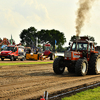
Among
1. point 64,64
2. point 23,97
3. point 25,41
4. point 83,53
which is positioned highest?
point 25,41

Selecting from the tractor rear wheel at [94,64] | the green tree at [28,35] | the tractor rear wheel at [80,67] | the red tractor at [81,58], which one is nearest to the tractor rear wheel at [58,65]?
the red tractor at [81,58]

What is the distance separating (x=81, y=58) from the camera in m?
11.2

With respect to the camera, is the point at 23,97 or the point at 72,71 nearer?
the point at 23,97

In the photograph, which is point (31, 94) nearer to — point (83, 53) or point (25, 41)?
point (83, 53)

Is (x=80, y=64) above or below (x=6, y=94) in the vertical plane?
above

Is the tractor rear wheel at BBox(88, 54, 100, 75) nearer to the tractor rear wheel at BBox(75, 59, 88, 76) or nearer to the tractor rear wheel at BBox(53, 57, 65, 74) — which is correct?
the tractor rear wheel at BBox(75, 59, 88, 76)

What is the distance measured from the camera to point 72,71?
12078mm

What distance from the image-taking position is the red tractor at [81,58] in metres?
10.7

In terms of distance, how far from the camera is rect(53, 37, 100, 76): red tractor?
10703 millimetres

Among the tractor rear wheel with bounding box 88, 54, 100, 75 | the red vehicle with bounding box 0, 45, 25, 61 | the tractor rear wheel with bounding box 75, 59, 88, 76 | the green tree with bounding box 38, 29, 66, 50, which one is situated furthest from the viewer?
the green tree with bounding box 38, 29, 66, 50

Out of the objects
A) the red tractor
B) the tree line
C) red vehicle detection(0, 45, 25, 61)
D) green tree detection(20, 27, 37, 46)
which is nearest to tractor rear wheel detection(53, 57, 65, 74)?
the red tractor

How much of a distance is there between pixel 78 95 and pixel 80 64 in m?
4.12

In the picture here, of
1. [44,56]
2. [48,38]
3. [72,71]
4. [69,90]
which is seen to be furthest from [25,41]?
[69,90]

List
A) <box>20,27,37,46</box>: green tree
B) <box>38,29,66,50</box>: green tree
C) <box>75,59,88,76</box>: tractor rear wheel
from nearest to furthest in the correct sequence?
<box>75,59,88,76</box>: tractor rear wheel < <box>20,27,37,46</box>: green tree < <box>38,29,66,50</box>: green tree
